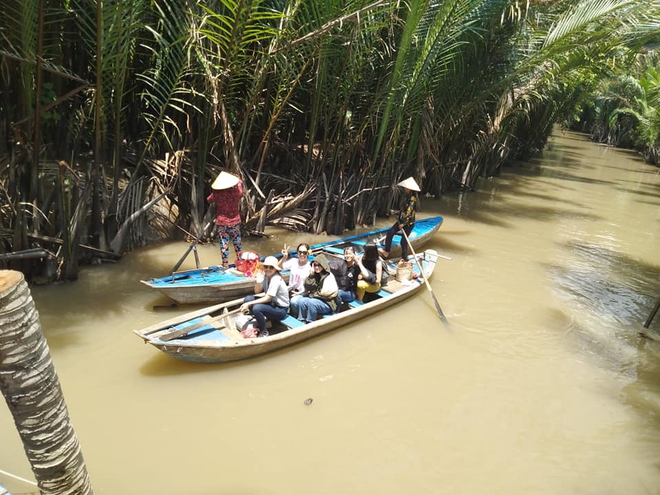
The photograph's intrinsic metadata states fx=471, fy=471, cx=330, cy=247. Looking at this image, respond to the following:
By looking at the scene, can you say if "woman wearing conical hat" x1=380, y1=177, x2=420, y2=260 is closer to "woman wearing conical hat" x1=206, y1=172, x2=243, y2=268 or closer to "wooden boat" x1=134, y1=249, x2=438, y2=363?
"wooden boat" x1=134, y1=249, x2=438, y2=363

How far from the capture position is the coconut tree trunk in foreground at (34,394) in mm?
1402

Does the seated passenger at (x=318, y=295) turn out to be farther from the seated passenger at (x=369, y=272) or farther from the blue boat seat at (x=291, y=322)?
the seated passenger at (x=369, y=272)

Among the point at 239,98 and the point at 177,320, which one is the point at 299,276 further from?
the point at 239,98

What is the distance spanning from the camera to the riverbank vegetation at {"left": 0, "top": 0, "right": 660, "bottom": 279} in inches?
217

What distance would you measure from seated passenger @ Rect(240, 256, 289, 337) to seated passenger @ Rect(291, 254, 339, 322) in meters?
0.32

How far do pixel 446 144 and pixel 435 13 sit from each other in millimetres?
5014

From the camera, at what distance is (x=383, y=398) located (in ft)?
15.3

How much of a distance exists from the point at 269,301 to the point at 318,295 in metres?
0.74

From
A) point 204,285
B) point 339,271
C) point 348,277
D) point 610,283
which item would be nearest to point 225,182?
point 204,285

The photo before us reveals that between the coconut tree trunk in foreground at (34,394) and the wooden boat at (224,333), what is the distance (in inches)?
101

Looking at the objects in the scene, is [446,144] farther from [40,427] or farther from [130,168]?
[40,427]

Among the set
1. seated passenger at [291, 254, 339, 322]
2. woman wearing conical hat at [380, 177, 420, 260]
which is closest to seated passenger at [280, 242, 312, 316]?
seated passenger at [291, 254, 339, 322]

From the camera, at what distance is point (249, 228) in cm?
827

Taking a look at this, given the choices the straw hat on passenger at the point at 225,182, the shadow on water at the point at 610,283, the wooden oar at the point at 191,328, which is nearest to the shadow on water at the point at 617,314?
the shadow on water at the point at 610,283
